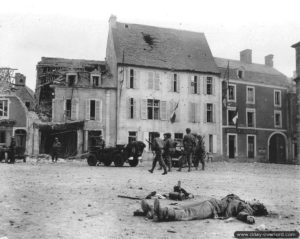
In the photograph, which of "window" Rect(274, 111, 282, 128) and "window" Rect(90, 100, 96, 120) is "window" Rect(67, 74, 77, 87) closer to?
"window" Rect(90, 100, 96, 120)

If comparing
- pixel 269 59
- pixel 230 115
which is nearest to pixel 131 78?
pixel 230 115

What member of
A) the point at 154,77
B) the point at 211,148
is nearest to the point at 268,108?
the point at 211,148

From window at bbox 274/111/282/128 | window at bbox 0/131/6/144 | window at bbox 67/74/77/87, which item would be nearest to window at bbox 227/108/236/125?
window at bbox 274/111/282/128

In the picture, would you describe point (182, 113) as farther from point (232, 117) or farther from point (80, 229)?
point (80, 229)

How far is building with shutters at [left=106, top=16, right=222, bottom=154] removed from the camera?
34.3m

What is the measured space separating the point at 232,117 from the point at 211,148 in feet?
14.4

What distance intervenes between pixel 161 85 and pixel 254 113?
436 inches

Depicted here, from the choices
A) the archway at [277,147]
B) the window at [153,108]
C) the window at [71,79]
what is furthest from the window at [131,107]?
the archway at [277,147]

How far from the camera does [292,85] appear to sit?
43.6 m

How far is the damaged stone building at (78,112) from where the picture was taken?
32.5 metres

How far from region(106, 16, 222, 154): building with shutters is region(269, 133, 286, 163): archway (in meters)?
8.06

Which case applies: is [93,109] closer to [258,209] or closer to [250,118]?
[250,118]

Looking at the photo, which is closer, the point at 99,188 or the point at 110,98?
the point at 99,188

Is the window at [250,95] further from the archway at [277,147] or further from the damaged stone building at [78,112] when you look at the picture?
the damaged stone building at [78,112]
